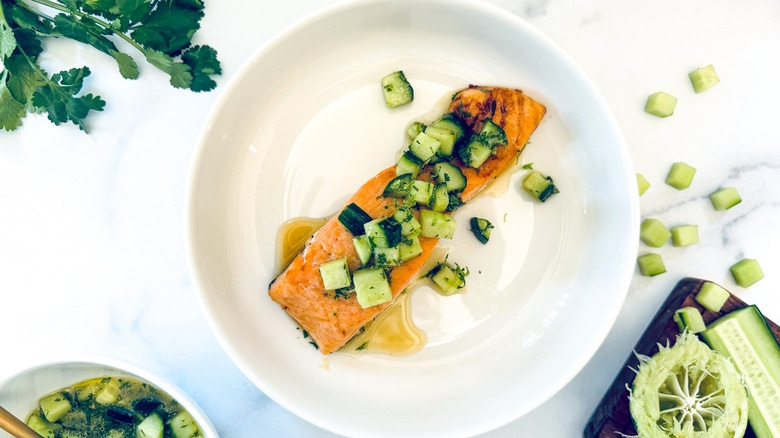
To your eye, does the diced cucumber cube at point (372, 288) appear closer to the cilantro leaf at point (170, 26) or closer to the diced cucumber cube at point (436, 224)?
the diced cucumber cube at point (436, 224)

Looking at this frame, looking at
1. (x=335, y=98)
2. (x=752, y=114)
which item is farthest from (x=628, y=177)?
(x=335, y=98)

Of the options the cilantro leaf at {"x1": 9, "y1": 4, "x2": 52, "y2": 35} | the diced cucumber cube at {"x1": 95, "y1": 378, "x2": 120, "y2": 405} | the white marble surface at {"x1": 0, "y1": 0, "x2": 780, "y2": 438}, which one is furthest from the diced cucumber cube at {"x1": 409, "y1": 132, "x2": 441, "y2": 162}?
the cilantro leaf at {"x1": 9, "y1": 4, "x2": 52, "y2": 35}

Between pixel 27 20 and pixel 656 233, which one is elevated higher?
pixel 656 233

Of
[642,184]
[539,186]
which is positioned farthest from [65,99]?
[642,184]

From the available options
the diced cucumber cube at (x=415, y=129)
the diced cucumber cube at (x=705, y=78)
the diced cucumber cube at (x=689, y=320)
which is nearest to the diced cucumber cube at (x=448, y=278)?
the diced cucumber cube at (x=415, y=129)

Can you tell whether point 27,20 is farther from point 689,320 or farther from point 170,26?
point 689,320

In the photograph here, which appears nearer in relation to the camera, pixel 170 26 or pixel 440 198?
pixel 440 198

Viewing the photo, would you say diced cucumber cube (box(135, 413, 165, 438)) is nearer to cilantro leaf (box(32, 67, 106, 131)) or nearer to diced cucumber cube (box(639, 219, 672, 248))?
cilantro leaf (box(32, 67, 106, 131))
